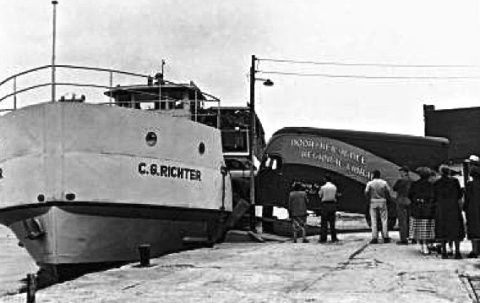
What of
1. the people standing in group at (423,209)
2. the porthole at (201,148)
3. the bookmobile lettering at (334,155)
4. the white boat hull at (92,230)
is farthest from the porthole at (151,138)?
the people standing in group at (423,209)

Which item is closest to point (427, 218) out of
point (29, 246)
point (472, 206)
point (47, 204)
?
point (472, 206)

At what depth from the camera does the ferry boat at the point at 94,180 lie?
485 inches

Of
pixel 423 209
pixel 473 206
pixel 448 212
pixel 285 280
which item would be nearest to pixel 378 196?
pixel 423 209

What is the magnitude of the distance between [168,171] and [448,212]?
5927 millimetres

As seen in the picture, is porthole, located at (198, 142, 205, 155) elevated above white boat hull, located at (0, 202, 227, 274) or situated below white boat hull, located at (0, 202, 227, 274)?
above

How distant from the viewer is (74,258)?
1238 cm

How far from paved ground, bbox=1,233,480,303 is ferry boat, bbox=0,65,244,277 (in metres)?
1.81

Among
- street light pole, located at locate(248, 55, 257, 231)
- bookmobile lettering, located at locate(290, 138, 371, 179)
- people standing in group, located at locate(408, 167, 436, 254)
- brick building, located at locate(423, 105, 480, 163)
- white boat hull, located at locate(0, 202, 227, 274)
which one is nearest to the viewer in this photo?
people standing in group, located at locate(408, 167, 436, 254)

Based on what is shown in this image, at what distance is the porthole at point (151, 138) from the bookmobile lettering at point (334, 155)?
4758 mm

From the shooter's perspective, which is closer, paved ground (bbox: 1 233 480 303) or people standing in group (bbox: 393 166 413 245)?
paved ground (bbox: 1 233 480 303)

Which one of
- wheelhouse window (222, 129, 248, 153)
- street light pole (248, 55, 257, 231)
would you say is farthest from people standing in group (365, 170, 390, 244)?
wheelhouse window (222, 129, 248, 153)

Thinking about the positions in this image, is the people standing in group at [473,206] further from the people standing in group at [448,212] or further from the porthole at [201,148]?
the porthole at [201,148]

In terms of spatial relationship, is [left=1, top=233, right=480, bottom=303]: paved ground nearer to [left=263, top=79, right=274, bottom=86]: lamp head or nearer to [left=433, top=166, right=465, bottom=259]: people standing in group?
[left=433, top=166, right=465, bottom=259]: people standing in group

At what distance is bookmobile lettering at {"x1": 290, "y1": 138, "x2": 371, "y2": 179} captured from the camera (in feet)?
53.9
